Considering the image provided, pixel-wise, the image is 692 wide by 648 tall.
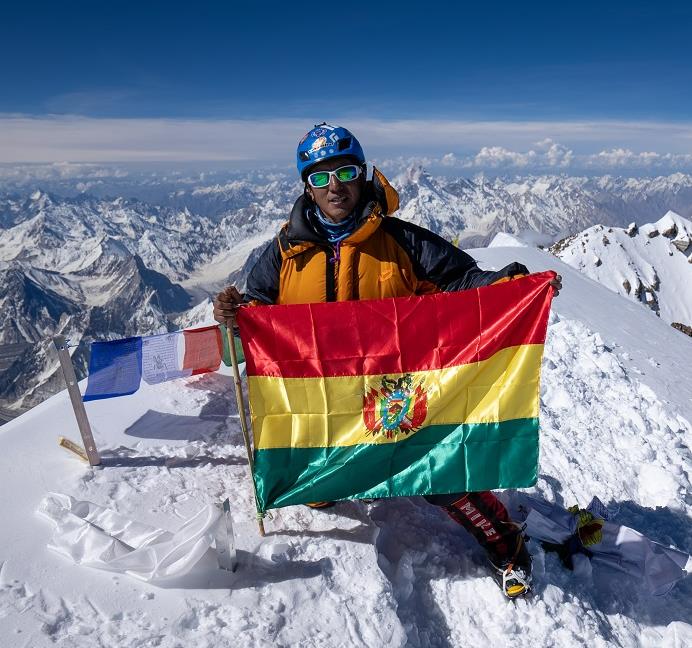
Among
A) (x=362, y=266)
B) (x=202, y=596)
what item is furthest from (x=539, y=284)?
(x=202, y=596)

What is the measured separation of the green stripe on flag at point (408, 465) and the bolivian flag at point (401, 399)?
0.01 m

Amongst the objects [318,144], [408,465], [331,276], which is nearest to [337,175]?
[318,144]

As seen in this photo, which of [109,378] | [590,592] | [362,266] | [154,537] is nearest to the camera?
[154,537]

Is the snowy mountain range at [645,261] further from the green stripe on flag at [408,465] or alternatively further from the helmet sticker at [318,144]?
the helmet sticker at [318,144]

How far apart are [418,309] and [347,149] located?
1807mm

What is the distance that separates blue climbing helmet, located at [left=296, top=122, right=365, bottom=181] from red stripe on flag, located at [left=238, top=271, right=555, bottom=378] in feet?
5.10

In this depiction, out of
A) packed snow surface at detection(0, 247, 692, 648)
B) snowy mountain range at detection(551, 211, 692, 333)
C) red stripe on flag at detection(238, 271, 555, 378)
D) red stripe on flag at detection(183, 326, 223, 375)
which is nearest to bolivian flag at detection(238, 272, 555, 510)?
red stripe on flag at detection(238, 271, 555, 378)

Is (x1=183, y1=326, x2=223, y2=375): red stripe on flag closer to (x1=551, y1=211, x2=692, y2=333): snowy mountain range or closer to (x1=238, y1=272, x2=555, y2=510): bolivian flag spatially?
(x1=238, y1=272, x2=555, y2=510): bolivian flag

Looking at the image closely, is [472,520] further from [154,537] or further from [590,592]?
[154,537]

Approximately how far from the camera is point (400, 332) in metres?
5.21

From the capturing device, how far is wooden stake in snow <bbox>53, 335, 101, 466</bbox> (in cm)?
564

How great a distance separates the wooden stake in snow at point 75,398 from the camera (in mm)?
5637

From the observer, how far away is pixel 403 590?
498 cm

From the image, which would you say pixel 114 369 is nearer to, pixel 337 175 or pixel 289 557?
pixel 289 557
